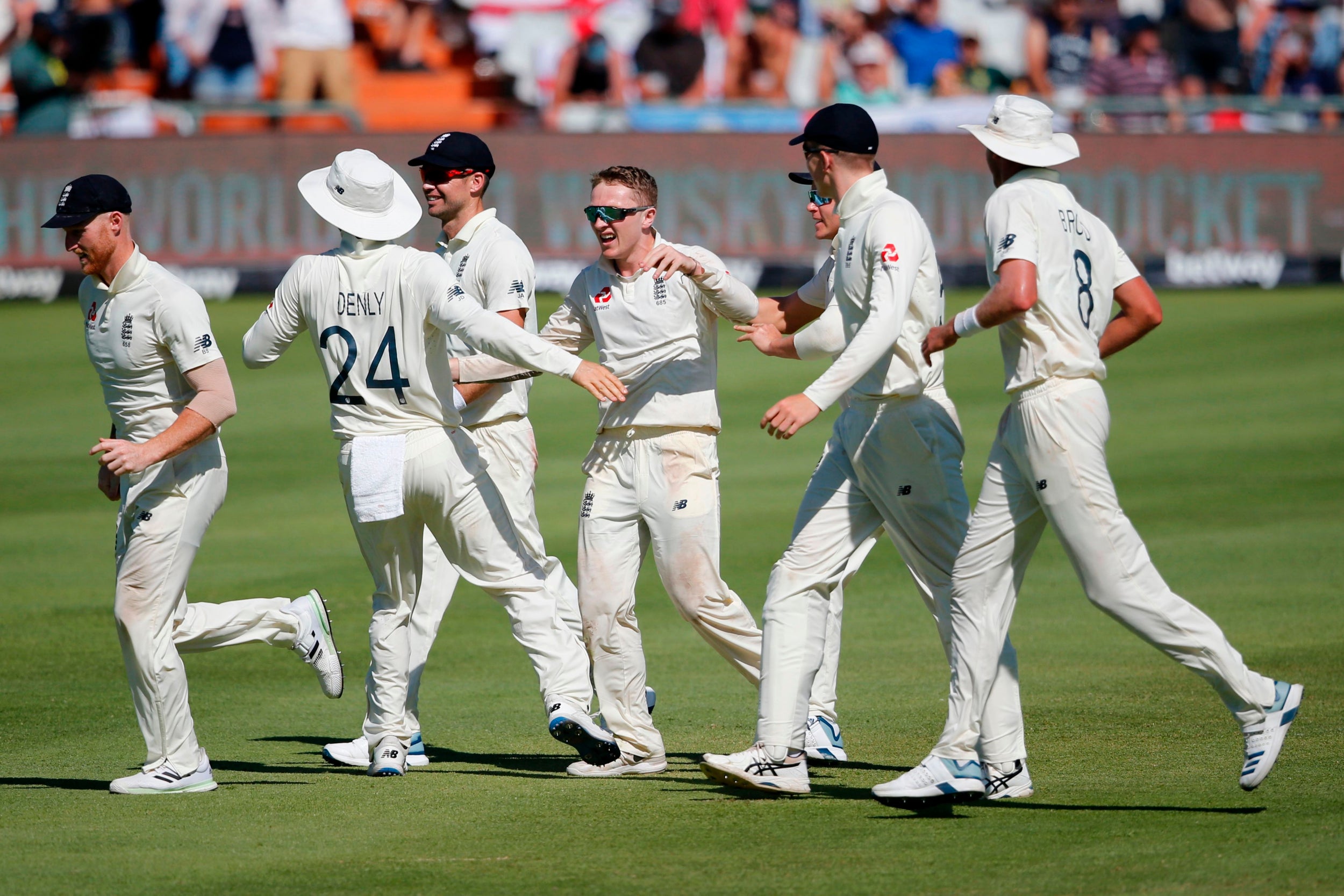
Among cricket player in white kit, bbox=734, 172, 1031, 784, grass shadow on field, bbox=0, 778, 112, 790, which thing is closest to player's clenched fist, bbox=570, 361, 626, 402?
cricket player in white kit, bbox=734, 172, 1031, 784

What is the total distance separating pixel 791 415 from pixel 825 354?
24.2 inches

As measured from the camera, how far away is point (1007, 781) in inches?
266

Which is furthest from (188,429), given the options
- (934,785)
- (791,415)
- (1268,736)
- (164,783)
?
(1268,736)

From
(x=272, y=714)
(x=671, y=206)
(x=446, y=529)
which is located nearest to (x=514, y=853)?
(x=446, y=529)

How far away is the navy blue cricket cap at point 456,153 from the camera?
8.30m

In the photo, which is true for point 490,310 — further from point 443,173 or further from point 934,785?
point 934,785

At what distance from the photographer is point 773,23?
24859 mm

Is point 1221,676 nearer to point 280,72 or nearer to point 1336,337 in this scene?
point 1336,337

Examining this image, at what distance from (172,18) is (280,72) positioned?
2404 millimetres

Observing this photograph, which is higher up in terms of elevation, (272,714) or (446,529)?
(446,529)


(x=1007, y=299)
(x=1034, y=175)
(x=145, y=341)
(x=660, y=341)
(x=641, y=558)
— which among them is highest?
(x=1034, y=175)

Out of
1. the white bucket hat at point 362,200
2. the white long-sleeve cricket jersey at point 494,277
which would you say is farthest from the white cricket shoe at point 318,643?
the white bucket hat at point 362,200

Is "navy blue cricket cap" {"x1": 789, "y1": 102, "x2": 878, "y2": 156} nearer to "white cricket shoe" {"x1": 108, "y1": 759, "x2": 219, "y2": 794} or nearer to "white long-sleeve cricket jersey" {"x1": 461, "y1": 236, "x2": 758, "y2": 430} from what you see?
"white long-sleeve cricket jersey" {"x1": 461, "y1": 236, "x2": 758, "y2": 430}

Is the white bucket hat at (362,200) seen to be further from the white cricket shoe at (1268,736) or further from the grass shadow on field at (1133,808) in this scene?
the white cricket shoe at (1268,736)
